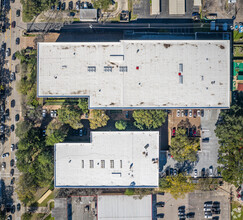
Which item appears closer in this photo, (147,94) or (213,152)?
(147,94)

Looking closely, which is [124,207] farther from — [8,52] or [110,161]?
[8,52]

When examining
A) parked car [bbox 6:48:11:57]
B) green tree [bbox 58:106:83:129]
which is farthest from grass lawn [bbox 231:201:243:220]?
parked car [bbox 6:48:11:57]

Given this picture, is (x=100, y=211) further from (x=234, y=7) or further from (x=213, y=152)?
(x=234, y=7)

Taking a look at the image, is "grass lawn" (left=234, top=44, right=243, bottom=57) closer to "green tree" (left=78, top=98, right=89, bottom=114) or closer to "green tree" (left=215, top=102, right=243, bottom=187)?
"green tree" (left=215, top=102, right=243, bottom=187)

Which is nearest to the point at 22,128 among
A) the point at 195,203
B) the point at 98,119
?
the point at 98,119

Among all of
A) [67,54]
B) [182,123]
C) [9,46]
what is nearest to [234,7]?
[182,123]
